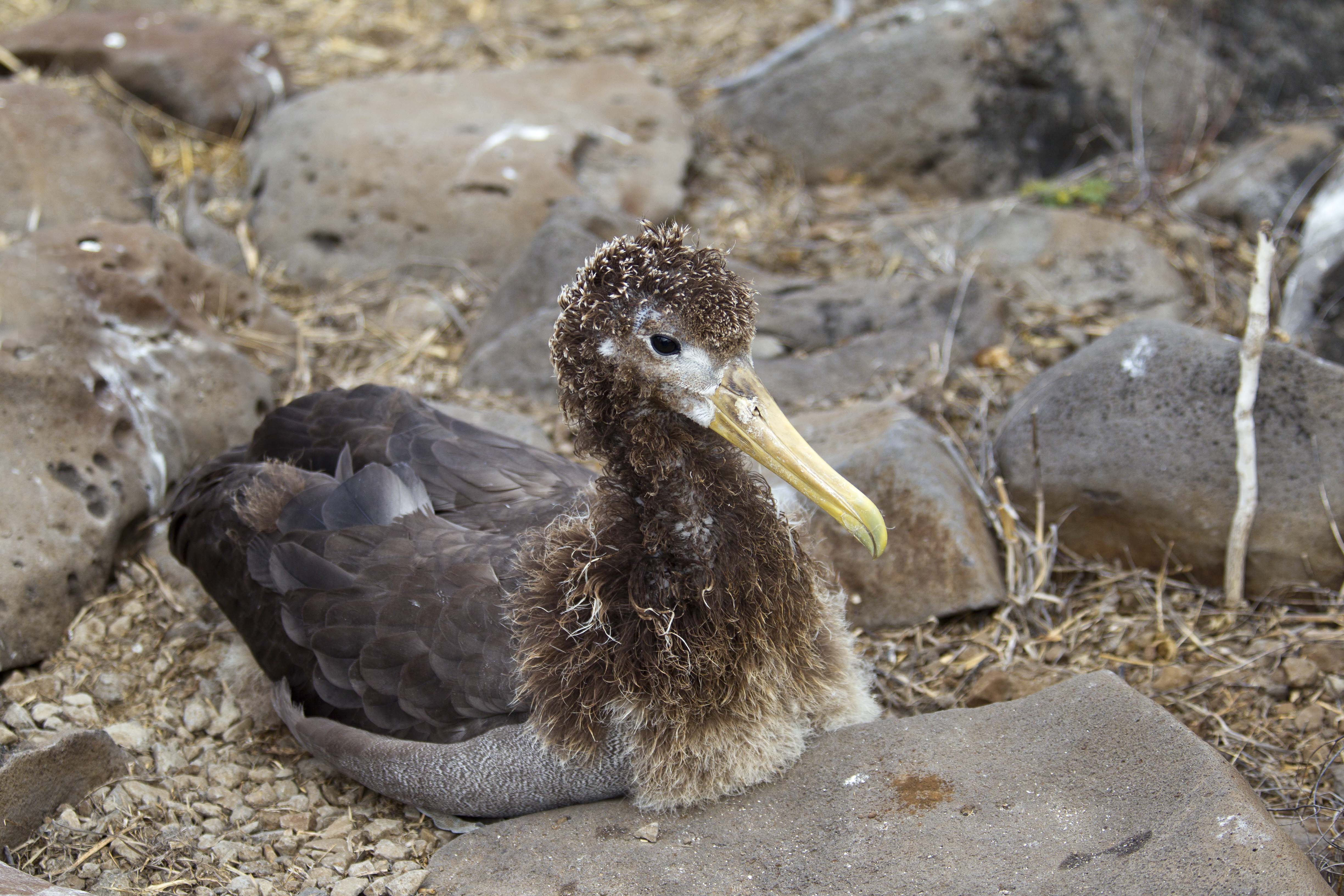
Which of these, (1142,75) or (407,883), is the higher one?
(1142,75)

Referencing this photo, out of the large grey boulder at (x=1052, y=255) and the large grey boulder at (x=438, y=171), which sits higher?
the large grey boulder at (x=438, y=171)

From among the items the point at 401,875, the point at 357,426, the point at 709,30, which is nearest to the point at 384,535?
the point at 357,426

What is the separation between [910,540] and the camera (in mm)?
4113

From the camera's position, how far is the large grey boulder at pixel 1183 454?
13.0 feet

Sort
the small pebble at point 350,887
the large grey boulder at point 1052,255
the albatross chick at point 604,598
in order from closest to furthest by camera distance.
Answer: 1. the albatross chick at point 604,598
2. the small pebble at point 350,887
3. the large grey boulder at point 1052,255

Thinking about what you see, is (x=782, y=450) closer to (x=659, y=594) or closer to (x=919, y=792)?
(x=659, y=594)

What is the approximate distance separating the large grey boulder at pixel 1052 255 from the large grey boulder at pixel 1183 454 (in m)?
1.15

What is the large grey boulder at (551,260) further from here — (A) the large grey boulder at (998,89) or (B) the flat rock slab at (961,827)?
(B) the flat rock slab at (961,827)

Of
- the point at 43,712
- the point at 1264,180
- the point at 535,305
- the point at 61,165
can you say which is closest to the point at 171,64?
the point at 61,165

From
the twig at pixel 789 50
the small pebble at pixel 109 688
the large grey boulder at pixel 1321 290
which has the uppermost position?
the twig at pixel 789 50

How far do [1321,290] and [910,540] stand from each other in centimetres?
246

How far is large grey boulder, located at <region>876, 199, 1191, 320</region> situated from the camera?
5586 mm

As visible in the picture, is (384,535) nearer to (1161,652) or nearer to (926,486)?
(926,486)

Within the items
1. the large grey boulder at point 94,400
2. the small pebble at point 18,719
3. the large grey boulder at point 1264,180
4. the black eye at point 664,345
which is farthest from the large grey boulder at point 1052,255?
the small pebble at point 18,719
